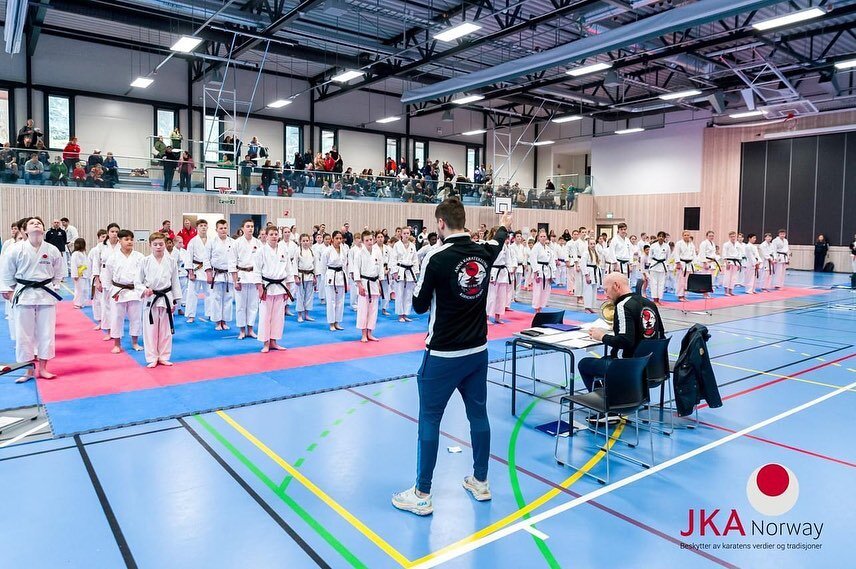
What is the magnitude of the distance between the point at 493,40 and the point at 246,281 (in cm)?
931

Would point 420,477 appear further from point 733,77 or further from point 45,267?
point 733,77

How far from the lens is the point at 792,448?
4473mm

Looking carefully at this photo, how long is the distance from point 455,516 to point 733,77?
66.7 feet

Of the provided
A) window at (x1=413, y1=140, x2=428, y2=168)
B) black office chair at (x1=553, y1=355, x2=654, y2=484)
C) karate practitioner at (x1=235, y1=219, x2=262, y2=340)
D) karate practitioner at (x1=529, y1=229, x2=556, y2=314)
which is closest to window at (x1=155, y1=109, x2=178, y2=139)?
window at (x1=413, y1=140, x2=428, y2=168)

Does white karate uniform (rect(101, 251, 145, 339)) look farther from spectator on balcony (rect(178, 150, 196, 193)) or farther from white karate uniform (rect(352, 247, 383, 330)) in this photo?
spectator on balcony (rect(178, 150, 196, 193))

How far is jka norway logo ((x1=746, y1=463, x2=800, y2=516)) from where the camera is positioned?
3.54 meters

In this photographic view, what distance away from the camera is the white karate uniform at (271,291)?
763cm

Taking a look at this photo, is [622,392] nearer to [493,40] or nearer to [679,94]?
[493,40]

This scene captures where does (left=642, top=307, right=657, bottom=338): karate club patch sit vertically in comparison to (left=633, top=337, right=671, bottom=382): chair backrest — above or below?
above

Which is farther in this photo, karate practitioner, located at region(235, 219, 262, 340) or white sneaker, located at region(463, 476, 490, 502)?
karate practitioner, located at region(235, 219, 262, 340)

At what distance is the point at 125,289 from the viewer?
23.5 feet

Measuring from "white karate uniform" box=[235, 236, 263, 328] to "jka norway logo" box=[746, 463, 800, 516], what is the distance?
665 cm

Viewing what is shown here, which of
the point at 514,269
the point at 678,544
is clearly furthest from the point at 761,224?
the point at 678,544

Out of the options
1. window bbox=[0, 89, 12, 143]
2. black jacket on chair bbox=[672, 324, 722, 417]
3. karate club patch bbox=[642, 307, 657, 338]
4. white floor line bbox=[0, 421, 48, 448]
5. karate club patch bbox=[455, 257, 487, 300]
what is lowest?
white floor line bbox=[0, 421, 48, 448]
